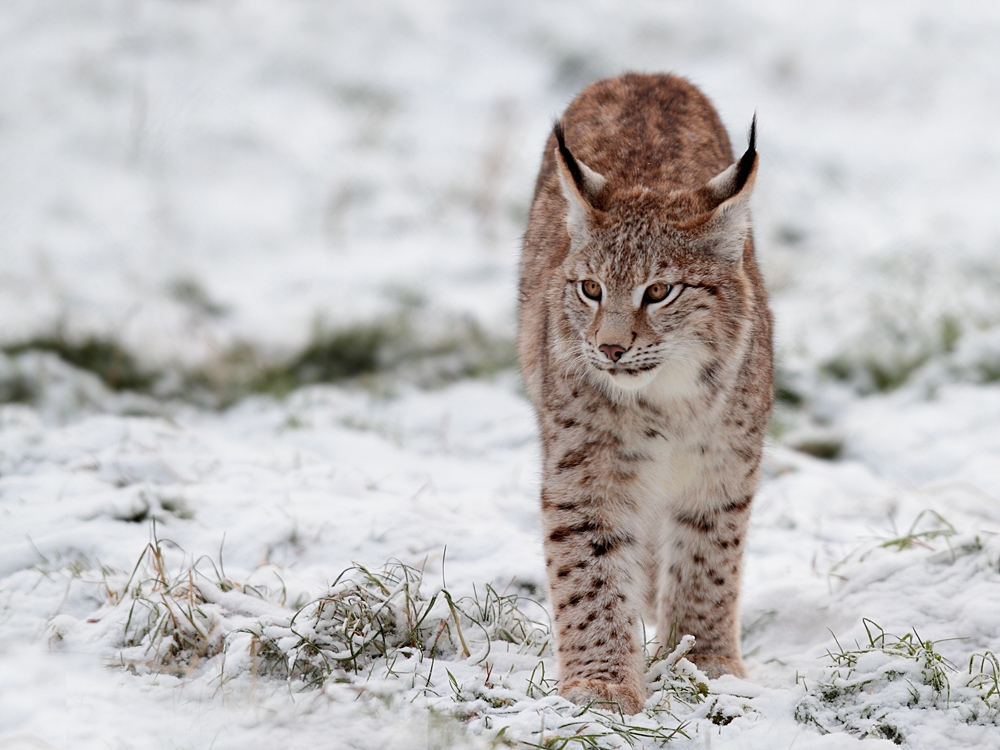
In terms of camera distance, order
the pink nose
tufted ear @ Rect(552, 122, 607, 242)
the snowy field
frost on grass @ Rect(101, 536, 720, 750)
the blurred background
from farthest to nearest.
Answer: the blurred background < tufted ear @ Rect(552, 122, 607, 242) < the pink nose < the snowy field < frost on grass @ Rect(101, 536, 720, 750)

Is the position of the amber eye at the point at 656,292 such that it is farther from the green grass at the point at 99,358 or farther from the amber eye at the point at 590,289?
the green grass at the point at 99,358

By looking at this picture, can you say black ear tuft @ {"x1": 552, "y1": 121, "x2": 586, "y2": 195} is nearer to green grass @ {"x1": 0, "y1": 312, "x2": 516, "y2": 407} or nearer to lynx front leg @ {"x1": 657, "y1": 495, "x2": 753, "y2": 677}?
lynx front leg @ {"x1": 657, "y1": 495, "x2": 753, "y2": 677}

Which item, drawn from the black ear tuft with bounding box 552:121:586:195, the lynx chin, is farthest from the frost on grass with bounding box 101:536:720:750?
the black ear tuft with bounding box 552:121:586:195

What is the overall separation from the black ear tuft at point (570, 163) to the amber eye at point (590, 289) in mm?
299

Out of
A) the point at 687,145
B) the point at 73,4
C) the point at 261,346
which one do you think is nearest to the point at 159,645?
the point at 687,145

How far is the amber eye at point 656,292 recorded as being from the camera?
10.3 feet

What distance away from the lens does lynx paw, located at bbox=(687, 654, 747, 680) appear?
3455 millimetres

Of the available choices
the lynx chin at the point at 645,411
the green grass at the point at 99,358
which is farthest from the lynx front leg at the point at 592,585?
the green grass at the point at 99,358

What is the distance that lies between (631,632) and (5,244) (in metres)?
5.76

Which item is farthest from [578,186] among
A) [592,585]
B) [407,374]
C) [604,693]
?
[407,374]

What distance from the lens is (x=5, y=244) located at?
7223 mm

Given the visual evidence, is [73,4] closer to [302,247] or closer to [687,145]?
[302,247]

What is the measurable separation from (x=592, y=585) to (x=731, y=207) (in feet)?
4.02

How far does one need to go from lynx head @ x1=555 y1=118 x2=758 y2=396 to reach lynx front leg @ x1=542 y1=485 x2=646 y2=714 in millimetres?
397
